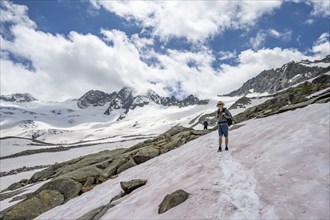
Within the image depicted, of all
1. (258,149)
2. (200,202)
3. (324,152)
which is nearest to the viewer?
(200,202)

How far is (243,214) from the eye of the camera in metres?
9.91

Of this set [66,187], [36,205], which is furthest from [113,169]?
[36,205]

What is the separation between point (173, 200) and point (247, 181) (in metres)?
2.81

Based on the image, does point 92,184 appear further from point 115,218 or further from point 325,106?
point 325,106

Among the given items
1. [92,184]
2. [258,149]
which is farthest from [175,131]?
[258,149]

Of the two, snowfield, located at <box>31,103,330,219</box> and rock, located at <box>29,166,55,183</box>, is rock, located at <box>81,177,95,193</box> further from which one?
rock, located at <box>29,166,55,183</box>

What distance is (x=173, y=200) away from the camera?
39.0 ft

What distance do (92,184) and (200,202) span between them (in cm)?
1367

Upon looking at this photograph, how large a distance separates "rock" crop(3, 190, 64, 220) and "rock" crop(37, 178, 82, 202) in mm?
378

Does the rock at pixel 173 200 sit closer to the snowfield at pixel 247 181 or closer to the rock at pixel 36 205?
the snowfield at pixel 247 181

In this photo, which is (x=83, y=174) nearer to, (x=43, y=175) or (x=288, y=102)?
(x=43, y=175)

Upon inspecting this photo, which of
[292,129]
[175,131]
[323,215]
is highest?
[175,131]

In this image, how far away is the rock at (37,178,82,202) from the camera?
22.2 metres

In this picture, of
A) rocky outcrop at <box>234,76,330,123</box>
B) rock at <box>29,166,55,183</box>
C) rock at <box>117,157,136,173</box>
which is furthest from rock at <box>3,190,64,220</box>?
rocky outcrop at <box>234,76,330,123</box>
